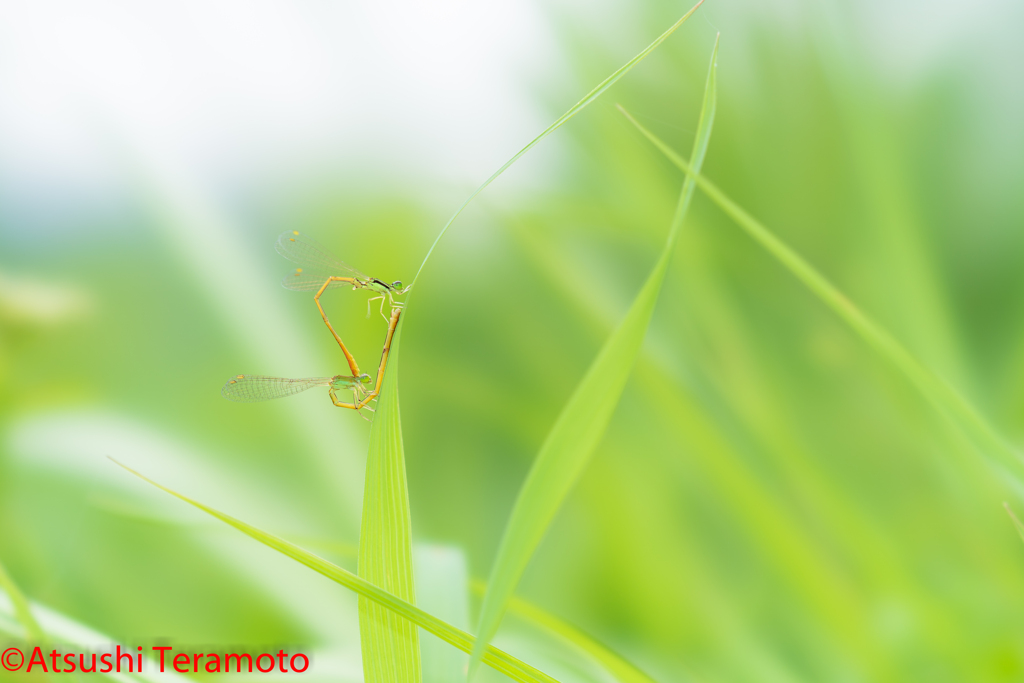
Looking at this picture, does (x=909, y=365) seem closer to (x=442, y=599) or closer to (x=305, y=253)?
(x=442, y=599)

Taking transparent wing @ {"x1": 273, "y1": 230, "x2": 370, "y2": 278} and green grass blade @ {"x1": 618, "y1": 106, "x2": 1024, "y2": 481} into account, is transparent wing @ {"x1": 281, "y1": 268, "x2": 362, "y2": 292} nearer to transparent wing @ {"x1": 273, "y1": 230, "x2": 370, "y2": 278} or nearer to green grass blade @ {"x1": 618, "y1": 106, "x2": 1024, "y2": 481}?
transparent wing @ {"x1": 273, "y1": 230, "x2": 370, "y2": 278}

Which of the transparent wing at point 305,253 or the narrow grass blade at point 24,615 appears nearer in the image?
the narrow grass blade at point 24,615

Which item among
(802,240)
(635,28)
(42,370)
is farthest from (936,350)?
(42,370)

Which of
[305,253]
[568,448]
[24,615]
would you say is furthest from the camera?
[305,253]

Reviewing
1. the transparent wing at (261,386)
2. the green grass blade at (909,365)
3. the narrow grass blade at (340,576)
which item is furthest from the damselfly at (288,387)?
the green grass blade at (909,365)

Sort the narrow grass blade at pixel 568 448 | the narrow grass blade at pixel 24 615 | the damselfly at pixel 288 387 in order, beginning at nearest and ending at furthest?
the narrow grass blade at pixel 568 448 < the narrow grass blade at pixel 24 615 < the damselfly at pixel 288 387

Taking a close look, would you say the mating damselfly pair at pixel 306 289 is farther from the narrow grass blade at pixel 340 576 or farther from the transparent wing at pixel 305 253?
the narrow grass blade at pixel 340 576

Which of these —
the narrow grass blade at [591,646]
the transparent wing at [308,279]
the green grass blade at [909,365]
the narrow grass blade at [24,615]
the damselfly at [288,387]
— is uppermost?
the transparent wing at [308,279]

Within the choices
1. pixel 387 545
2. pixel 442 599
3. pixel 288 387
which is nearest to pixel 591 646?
pixel 442 599
